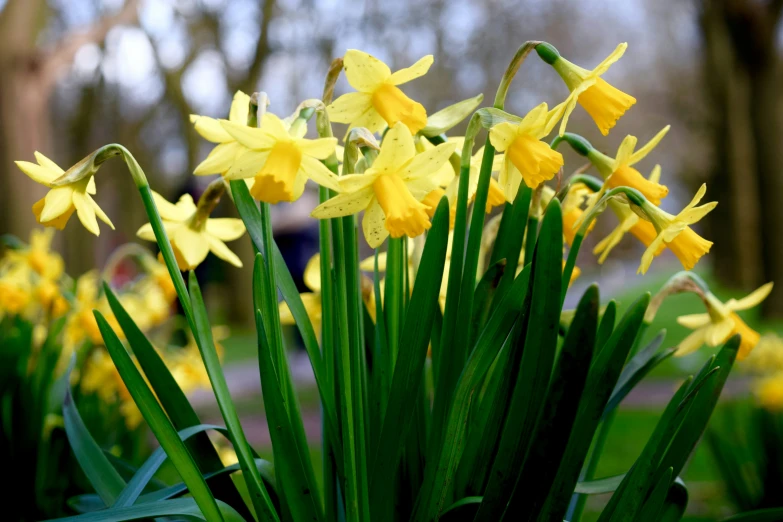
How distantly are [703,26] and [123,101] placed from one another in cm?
923

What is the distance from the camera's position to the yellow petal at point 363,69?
0.70 m

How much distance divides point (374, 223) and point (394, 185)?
0.05 m

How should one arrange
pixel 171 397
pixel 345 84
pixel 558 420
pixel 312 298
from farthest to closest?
pixel 345 84
pixel 312 298
pixel 171 397
pixel 558 420

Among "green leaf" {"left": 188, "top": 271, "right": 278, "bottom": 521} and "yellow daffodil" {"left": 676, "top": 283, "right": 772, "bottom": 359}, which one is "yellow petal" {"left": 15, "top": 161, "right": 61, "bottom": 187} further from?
"yellow daffodil" {"left": 676, "top": 283, "right": 772, "bottom": 359}

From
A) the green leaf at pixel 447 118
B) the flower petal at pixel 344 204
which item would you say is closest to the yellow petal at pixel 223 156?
the flower petal at pixel 344 204

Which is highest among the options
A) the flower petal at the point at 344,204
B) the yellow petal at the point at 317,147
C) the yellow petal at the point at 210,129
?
the yellow petal at the point at 210,129

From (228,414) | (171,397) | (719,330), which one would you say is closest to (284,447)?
(228,414)

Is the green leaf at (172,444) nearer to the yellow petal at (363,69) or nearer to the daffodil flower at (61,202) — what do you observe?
the daffodil flower at (61,202)

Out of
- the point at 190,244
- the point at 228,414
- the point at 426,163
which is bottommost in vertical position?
the point at 228,414

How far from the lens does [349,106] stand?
753 millimetres

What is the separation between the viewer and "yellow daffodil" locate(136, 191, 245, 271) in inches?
31.9

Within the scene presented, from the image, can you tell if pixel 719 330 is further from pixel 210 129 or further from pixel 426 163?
pixel 210 129

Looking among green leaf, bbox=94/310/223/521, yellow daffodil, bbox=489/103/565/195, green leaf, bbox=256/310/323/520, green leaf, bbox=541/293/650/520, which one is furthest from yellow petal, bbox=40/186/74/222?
green leaf, bbox=541/293/650/520

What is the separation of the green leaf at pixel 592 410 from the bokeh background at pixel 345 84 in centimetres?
250
